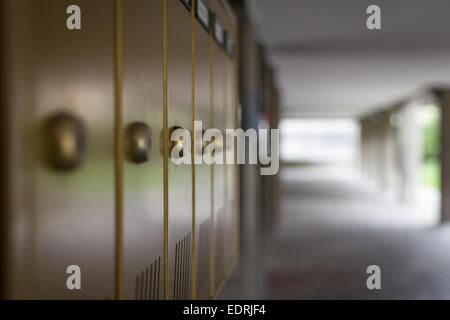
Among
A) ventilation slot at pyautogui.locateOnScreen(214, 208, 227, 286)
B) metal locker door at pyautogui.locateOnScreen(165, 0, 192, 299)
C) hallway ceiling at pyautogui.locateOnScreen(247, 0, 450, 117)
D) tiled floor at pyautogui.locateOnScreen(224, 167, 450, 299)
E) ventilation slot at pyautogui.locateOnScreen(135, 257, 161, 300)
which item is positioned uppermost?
hallway ceiling at pyautogui.locateOnScreen(247, 0, 450, 117)

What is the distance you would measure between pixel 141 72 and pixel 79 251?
0.47m

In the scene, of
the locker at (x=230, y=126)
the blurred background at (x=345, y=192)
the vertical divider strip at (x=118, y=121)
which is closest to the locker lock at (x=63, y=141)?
the vertical divider strip at (x=118, y=121)

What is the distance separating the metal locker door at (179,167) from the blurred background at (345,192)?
145 centimetres

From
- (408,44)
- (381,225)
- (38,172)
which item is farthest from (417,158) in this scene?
(38,172)

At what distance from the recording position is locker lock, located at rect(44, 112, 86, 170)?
→ 2.70ft

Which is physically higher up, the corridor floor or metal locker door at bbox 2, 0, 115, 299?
metal locker door at bbox 2, 0, 115, 299

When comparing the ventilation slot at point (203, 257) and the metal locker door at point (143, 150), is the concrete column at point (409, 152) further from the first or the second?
the metal locker door at point (143, 150)

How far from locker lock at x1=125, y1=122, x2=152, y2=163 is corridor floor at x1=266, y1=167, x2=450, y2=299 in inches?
68.8

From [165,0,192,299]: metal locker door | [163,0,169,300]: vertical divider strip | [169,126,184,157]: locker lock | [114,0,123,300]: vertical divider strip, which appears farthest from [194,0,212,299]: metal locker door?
[114,0,123,300]: vertical divider strip

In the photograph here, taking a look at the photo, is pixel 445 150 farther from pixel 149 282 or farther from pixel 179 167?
pixel 149 282

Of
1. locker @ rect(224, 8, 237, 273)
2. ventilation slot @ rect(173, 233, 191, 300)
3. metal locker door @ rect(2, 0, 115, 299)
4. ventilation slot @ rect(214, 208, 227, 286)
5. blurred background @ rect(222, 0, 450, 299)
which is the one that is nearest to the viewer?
metal locker door @ rect(2, 0, 115, 299)

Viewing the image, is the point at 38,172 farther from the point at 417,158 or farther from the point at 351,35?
the point at 417,158

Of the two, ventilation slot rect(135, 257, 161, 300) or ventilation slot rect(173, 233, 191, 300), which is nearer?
ventilation slot rect(135, 257, 161, 300)

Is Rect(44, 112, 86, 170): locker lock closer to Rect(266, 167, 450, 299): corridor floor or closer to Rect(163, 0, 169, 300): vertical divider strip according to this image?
Rect(163, 0, 169, 300): vertical divider strip
